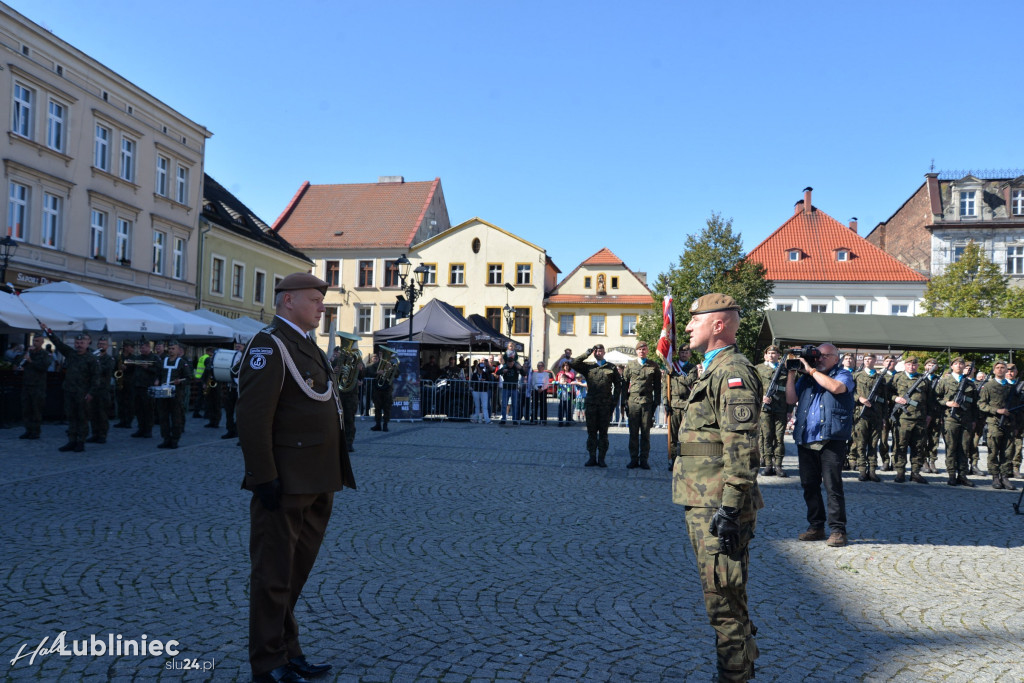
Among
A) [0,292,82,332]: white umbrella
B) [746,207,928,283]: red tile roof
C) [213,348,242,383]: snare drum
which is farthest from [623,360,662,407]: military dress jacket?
[746,207,928,283]: red tile roof

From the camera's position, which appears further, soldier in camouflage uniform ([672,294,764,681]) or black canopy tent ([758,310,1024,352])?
black canopy tent ([758,310,1024,352])

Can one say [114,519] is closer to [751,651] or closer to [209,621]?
[209,621]

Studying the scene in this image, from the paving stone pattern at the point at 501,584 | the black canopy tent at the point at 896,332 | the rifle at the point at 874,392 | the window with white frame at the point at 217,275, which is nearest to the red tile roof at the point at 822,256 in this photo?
the black canopy tent at the point at 896,332

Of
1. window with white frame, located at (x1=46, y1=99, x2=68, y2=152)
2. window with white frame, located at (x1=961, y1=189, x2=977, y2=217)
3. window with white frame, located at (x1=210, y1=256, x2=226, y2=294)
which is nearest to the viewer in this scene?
window with white frame, located at (x1=46, y1=99, x2=68, y2=152)

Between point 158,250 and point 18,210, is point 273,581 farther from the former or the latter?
point 158,250

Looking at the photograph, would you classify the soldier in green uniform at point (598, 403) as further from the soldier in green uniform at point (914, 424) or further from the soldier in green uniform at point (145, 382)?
the soldier in green uniform at point (145, 382)

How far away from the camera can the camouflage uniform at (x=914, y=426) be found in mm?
12086

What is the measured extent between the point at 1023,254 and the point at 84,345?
52.3m

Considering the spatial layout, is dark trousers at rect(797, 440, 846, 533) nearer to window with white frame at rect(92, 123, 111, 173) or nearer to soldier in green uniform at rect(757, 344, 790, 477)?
soldier in green uniform at rect(757, 344, 790, 477)

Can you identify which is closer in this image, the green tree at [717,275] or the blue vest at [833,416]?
the blue vest at [833,416]

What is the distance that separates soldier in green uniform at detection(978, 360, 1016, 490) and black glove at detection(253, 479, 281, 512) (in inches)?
465

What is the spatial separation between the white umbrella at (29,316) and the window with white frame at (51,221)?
11.5 m

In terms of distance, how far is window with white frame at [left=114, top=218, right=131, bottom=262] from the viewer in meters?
28.9

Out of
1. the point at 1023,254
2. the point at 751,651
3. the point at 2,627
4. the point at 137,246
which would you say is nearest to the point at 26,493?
the point at 2,627
